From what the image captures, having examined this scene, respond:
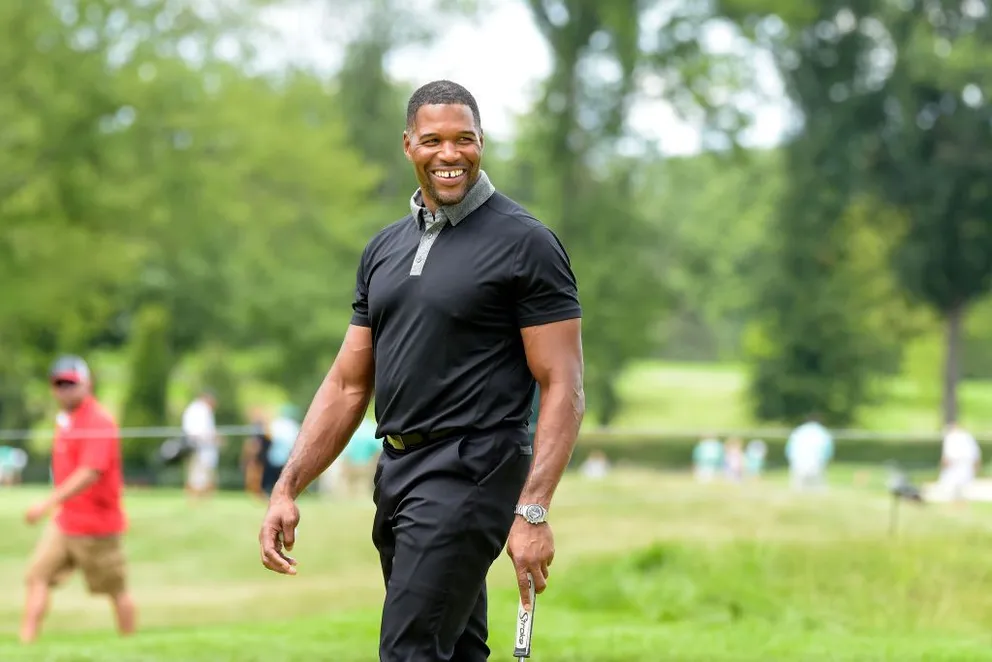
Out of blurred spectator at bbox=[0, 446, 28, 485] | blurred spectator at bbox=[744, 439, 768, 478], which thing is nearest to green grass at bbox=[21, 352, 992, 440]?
blurred spectator at bbox=[744, 439, 768, 478]

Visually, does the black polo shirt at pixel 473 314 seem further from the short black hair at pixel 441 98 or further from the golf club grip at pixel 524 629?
the golf club grip at pixel 524 629

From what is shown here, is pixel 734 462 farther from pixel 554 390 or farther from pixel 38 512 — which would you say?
pixel 554 390

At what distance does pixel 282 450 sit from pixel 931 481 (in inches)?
498

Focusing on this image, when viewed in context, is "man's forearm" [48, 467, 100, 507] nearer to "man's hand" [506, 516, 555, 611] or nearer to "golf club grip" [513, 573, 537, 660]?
"golf club grip" [513, 573, 537, 660]

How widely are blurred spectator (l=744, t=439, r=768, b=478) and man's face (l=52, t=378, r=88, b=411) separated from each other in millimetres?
21751

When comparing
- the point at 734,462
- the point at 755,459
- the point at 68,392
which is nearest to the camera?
the point at 68,392

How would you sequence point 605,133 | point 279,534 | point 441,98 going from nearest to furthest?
1. point 441,98
2. point 279,534
3. point 605,133

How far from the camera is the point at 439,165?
4.39 metres

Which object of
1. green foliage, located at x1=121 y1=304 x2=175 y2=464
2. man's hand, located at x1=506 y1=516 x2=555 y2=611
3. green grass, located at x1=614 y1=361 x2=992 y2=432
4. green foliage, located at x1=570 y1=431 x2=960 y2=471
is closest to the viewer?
man's hand, located at x1=506 y1=516 x2=555 y2=611

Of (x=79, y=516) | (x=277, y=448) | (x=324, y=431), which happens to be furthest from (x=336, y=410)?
(x=277, y=448)

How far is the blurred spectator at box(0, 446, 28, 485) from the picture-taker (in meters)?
32.6

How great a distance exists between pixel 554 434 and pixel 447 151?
0.81 m

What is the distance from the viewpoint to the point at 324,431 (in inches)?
185

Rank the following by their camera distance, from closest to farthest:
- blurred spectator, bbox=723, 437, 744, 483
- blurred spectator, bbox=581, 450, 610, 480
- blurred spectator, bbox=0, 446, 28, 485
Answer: blurred spectator, bbox=723, 437, 744, 483 < blurred spectator, bbox=0, 446, 28, 485 < blurred spectator, bbox=581, 450, 610, 480
